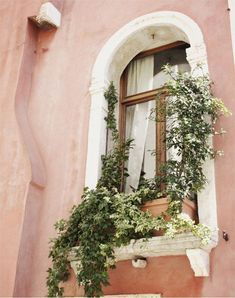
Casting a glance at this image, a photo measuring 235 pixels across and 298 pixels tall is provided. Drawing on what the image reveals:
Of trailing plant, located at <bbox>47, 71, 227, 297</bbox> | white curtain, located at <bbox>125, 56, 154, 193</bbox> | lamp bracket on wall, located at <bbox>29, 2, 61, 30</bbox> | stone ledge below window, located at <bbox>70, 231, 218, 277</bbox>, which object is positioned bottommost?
stone ledge below window, located at <bbox>70, 231, 218, 277</bbox>

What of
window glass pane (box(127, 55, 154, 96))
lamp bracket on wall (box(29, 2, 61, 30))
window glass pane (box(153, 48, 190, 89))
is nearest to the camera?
window glass pane (box(153, 48, 190, 89))

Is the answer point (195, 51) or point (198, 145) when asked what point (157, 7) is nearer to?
point (195, 51)

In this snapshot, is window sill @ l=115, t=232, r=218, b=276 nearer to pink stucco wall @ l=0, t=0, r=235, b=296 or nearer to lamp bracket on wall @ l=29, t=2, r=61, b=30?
pink stucco wall @ l=0, t=0, r=235, b=296

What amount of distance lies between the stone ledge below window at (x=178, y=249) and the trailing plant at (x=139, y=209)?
0.08 m

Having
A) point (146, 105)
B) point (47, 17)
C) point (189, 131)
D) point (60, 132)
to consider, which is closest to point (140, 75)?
point (146, 105)

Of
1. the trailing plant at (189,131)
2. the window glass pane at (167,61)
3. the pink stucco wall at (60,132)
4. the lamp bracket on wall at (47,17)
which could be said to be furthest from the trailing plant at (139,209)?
the lamp bracket on wall at (47,17)

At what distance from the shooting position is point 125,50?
20.9 ft

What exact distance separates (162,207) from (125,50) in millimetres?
2708

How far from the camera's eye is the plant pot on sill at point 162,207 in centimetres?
457

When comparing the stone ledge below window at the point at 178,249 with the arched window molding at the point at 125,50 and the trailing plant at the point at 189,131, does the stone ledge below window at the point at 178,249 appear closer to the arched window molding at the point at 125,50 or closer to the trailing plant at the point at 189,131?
the trailing plant at the point at 189,131

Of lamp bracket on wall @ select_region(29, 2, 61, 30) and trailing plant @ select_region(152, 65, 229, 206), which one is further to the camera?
lamp bracket on wall @ select_region(29, 2, 61, 30)

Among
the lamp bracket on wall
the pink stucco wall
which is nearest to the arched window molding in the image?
the pink stucco wall

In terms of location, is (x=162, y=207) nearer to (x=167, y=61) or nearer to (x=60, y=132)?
(x=60, y=132)

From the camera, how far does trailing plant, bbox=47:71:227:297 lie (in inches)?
177
